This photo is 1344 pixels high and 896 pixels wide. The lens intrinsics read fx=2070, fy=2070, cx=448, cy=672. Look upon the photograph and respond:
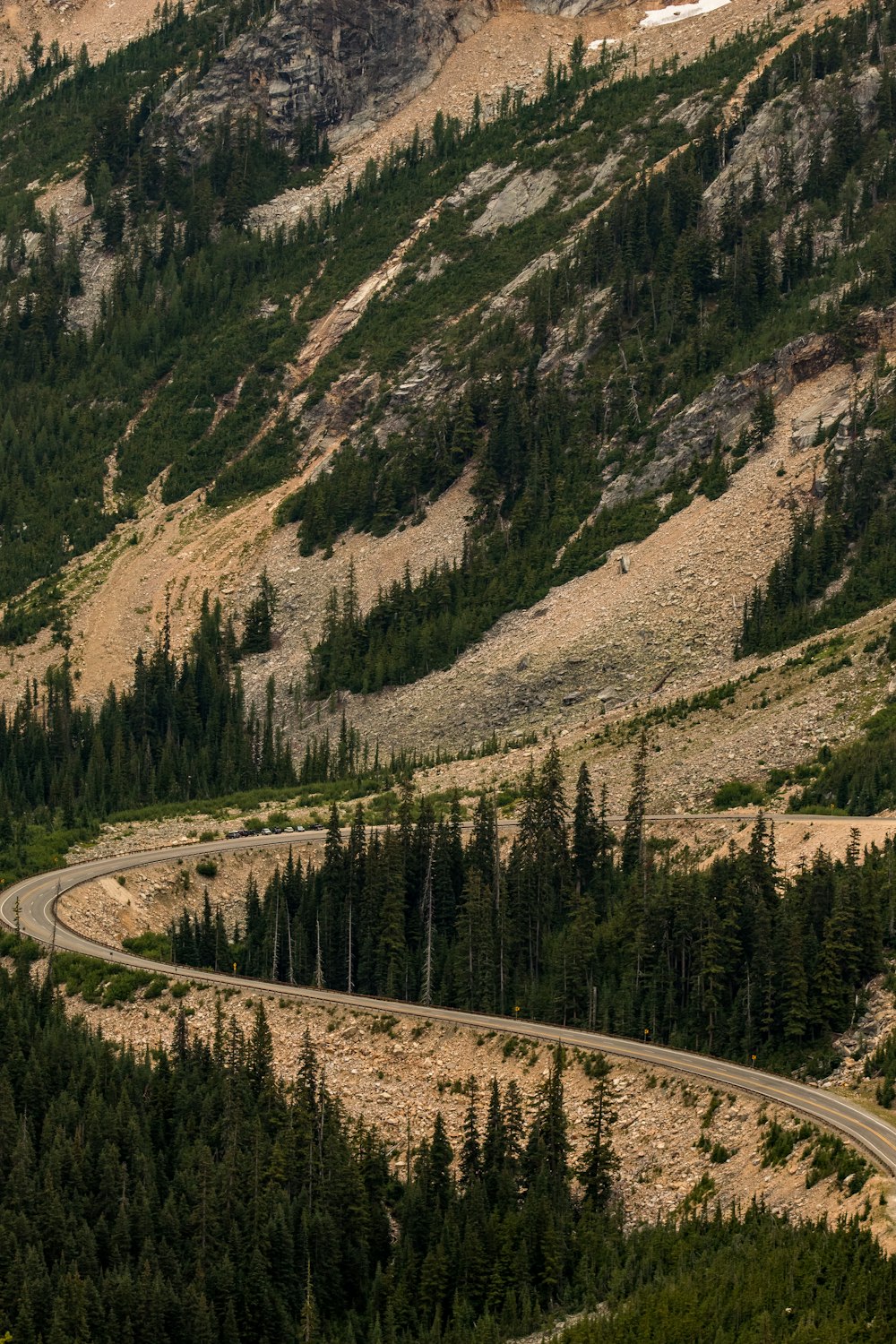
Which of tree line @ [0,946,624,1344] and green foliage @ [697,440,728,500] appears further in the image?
green foliage @ [697,440,728,500]

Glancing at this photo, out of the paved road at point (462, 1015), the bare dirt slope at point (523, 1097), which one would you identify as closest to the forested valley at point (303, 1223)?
the bare dirt slope at point (523, 1097)

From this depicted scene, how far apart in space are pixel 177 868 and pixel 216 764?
119ft

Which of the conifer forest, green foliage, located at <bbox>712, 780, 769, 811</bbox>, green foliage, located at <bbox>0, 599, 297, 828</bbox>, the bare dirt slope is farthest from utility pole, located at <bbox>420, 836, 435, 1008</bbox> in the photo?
green foliage, located at <bbox>0, 599, 297, 828</bbox>

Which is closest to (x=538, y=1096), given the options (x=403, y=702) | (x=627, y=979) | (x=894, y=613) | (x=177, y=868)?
(x=627, y=979)

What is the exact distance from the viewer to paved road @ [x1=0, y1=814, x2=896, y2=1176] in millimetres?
89875

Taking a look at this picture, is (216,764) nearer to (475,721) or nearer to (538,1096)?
(475,721)

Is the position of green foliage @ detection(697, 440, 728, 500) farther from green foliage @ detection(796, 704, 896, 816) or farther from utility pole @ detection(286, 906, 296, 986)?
utility pole @ detection(286, 906, 296, 986)

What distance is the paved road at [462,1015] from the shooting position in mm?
89875

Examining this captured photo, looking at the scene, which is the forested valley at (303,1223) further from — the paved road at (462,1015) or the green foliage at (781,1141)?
the paved road at (462,1015)

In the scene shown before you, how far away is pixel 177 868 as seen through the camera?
14625cm

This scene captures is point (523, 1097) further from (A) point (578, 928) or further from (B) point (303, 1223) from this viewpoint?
(A) point (578, 928)

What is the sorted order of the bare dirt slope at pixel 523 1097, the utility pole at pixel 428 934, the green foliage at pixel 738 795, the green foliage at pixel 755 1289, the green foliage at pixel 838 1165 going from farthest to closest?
1. the green foliage at pixel 738 795
2. the utility pole at pixel 428 934
3. the bare dirt slope at pixel 523 1097
4. the green foliage at pixel 838 1165
5. the green foliage at pixel 755 1289

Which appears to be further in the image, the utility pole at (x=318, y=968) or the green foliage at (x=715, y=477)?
the green foliage at (x=715, y=477)

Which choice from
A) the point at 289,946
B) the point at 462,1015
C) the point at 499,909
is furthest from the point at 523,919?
the point at 289,946
